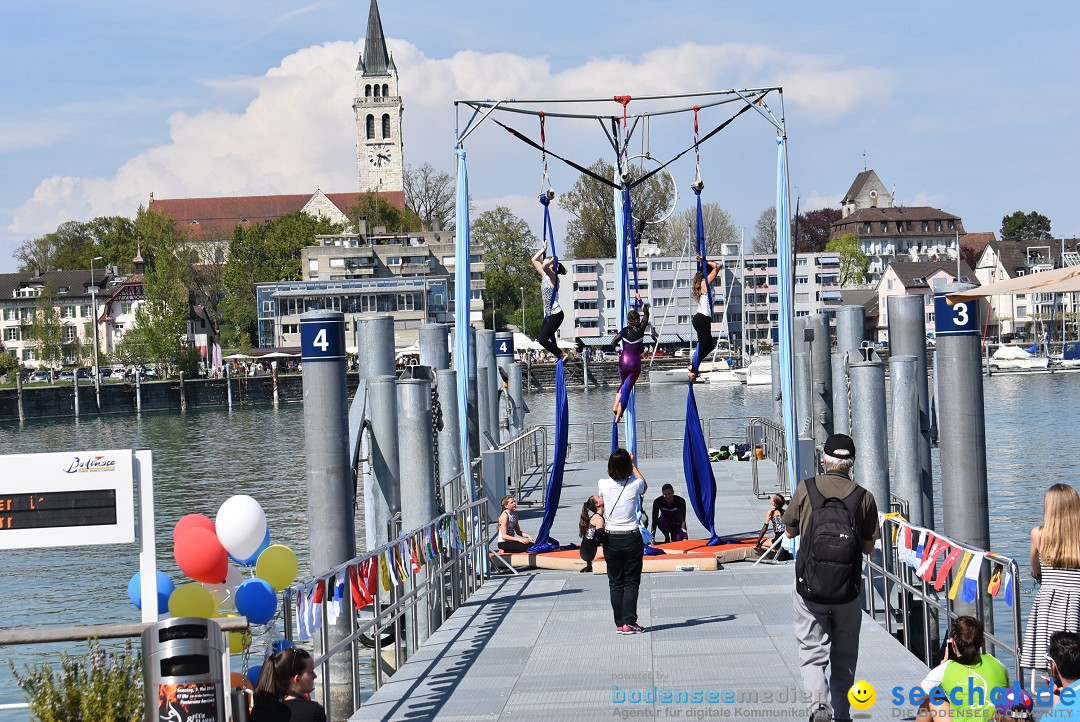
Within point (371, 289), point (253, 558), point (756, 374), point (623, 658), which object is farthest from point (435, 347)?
point (371, 289)

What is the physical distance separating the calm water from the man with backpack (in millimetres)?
13025

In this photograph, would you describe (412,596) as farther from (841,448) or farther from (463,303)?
(463,303)

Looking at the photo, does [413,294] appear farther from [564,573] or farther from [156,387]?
[564,573]

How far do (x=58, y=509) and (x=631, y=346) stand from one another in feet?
30.6

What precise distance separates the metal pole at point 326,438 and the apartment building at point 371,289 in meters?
102

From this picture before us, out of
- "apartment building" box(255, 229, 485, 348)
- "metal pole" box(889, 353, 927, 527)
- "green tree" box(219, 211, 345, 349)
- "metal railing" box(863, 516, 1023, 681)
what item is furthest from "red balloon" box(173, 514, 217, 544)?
"green tree" box(219, 211, 345, 349)

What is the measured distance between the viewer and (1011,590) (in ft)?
26.3

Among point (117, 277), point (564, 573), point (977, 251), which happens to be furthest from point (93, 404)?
point (977, 251)

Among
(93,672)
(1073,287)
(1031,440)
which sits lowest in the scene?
(1031,440)

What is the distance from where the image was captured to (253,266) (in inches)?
5157

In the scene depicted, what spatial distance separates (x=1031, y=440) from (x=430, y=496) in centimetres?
4385

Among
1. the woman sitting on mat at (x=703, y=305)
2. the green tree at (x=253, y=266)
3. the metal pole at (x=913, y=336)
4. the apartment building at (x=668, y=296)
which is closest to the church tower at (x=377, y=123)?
the green tree at (x=253, y=266)

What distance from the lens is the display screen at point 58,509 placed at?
8.22 m

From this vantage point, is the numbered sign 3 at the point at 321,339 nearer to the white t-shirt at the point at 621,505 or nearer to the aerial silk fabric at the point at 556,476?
the white t-shirt at the point at 621,505
